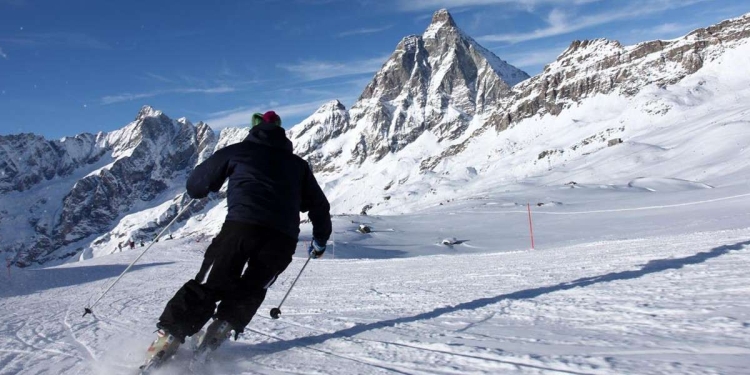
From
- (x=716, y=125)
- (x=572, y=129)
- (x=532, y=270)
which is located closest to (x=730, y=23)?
(x=572, y=129)

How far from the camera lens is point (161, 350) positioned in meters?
3.62

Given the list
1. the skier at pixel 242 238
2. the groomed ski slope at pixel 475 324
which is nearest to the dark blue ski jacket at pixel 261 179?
the skier at pixel 242 238

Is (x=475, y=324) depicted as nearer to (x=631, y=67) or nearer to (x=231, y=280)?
(x=231, y=280)

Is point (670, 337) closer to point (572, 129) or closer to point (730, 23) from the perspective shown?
point (572, 129)

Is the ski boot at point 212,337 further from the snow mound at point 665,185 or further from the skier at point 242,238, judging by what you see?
the snow mound at point 665,185

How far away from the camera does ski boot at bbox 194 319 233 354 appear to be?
3.81 meters

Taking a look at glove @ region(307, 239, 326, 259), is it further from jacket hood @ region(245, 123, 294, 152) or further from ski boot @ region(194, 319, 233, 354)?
ski boot @ region(194, 319, 233, 354)

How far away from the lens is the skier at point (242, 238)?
3779 millimetres

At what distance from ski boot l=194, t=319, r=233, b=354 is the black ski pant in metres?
0.07

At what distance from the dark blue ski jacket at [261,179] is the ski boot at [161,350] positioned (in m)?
0.99

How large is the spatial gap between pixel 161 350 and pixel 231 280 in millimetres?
695

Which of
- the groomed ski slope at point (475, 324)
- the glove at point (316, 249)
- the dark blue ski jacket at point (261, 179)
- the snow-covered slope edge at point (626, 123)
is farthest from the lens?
the snow-covered slope edge at point (626, 123)

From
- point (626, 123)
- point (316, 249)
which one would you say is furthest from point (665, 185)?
point (626, 123)

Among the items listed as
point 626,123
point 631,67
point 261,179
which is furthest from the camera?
point 631,67
